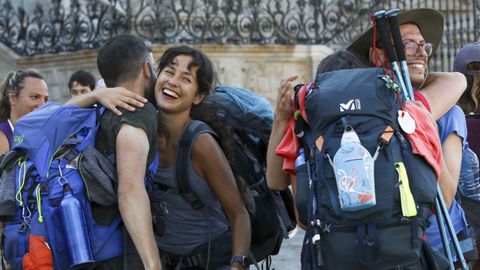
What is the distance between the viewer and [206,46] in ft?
44.7

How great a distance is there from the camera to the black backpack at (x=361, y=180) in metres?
4.01

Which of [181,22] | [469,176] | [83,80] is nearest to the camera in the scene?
[469,176]

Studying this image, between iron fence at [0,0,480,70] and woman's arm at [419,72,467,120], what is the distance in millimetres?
9027

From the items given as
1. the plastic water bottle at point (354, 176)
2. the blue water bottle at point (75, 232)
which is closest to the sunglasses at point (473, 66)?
the plastic water bottle at point (354, 176)

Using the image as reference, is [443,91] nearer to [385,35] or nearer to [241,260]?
[385,35]

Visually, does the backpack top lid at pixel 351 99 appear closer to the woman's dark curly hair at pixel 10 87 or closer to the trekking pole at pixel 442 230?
the trekking pole at pixel 442 230

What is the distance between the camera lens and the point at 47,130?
472 cm

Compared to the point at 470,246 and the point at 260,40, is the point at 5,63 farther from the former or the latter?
the point at 470,246

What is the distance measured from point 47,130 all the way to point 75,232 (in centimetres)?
55

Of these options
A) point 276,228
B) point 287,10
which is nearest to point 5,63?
point 287,10

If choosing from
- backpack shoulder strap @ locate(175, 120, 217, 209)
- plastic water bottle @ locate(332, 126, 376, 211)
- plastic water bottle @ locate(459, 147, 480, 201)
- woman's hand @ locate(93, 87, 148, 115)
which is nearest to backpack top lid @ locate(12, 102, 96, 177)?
woman's hand @ locate(93, 87, 148, 115)

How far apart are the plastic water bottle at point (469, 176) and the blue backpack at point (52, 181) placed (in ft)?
5.27

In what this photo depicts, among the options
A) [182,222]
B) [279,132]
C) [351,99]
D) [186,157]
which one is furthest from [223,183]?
[351,99]

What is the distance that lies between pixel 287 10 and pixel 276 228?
907 cm
